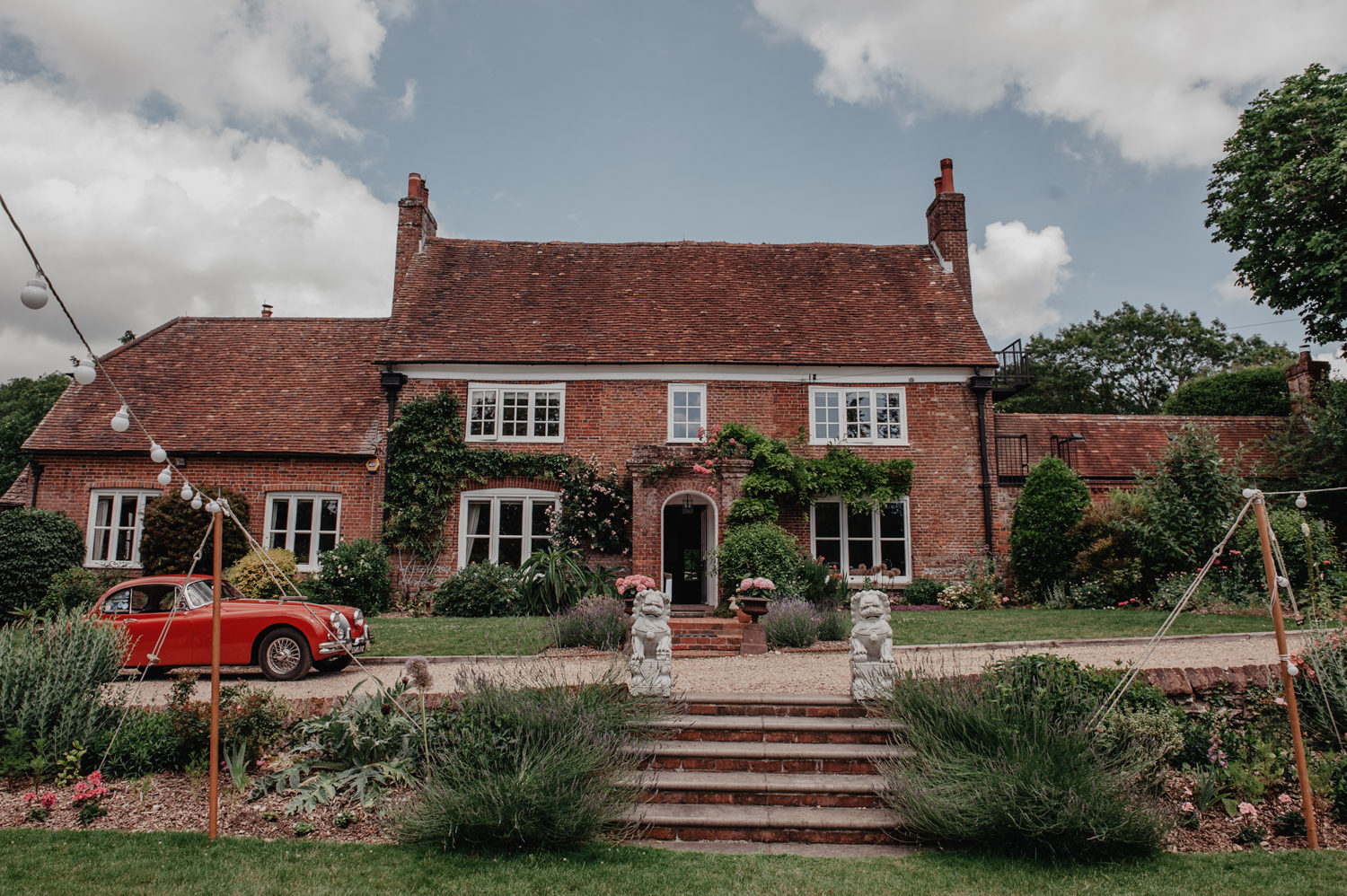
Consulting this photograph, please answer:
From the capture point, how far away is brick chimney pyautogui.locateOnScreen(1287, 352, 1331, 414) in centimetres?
1992

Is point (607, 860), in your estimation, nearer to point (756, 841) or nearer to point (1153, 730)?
point (756, 841)

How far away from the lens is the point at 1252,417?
2159cm

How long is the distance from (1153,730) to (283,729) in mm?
7418

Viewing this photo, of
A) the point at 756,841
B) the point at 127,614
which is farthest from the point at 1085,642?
the point at 127,614

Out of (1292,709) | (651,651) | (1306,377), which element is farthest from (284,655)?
(1306,377)

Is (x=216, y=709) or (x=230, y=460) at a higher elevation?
(x=230, y=460)

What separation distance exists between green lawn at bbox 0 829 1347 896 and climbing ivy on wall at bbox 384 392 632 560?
433 inches

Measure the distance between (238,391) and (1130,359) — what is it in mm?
39293

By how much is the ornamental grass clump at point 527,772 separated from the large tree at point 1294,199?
17.8m

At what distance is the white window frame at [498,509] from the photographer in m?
16.8

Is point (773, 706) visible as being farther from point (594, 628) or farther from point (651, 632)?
point (594, 628)

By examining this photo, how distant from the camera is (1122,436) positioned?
68.0 feet

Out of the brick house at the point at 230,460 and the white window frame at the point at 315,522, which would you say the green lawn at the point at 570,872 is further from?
the brick house at the point at 230,460

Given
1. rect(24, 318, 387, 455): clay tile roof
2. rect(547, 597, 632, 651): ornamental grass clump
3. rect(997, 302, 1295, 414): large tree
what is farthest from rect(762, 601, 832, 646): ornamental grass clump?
rect(997, 302, 1295, 414): large tree
